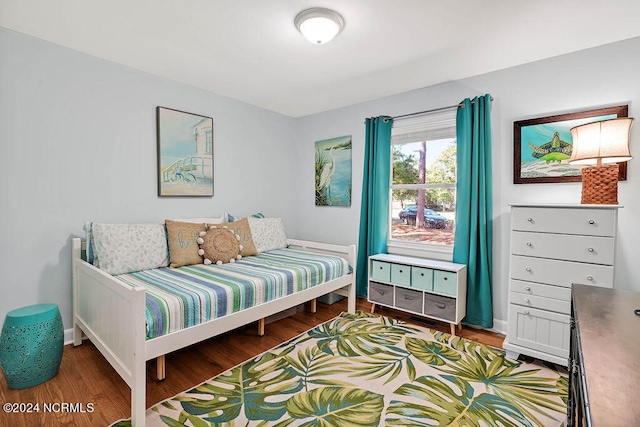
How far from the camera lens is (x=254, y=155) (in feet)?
12.5

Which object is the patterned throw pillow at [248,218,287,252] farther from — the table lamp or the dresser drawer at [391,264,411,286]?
the table lamp

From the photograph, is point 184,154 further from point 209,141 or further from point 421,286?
point 421,286

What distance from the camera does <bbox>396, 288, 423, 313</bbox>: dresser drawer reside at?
114 inches

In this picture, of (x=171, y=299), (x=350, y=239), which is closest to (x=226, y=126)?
(x=350, y=239)

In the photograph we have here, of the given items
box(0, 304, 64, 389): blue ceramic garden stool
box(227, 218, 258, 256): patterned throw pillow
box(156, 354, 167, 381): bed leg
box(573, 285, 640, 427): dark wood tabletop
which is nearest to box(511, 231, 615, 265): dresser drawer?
box(573, 285, 640, 427): dark wood tabletop

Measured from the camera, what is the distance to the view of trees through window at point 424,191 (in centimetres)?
317

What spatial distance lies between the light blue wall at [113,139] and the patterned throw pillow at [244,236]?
38 centimetres

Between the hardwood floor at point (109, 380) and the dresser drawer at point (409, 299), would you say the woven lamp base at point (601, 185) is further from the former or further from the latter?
the dresser drawer at point (409, 299)

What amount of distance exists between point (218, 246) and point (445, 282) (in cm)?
206

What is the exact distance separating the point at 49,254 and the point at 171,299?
1306 mm

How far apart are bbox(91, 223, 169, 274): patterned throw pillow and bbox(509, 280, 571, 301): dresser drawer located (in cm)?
279

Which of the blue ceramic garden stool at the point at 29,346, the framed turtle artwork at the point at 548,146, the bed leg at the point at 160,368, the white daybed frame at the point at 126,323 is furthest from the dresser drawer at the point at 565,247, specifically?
the blue ceramic garden stool at the point at 29,346

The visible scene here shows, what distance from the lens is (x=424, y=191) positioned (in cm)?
336

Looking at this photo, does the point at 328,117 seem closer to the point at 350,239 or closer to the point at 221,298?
the point at 350,239
